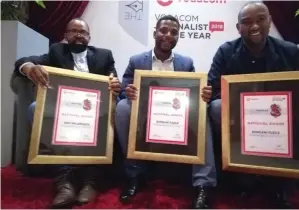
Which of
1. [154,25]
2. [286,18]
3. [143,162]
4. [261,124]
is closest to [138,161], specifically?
[143,162]

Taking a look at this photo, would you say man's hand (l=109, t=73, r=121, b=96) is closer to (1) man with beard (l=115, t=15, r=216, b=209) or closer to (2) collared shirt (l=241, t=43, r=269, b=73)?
(1) man with beard (l=115, t=15, r=216, b=209)

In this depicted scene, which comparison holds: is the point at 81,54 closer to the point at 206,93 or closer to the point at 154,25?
the point at 206,93

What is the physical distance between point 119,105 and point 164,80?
0.22 m

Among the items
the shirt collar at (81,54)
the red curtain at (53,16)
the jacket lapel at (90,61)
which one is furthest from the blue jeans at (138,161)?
the red curtain at (53,16)

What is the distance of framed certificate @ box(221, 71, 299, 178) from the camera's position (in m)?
1.09

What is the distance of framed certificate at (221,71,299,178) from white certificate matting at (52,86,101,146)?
1.74 feet

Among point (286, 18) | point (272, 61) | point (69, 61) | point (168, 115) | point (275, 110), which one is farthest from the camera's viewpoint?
point (286, 18)

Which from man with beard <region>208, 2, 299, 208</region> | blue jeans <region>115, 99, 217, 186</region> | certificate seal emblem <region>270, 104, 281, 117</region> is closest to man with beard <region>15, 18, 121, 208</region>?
blue jeans <region>115, 99, 217, 186</region>

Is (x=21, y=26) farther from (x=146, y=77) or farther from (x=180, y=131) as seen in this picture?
(x=180, y=131)

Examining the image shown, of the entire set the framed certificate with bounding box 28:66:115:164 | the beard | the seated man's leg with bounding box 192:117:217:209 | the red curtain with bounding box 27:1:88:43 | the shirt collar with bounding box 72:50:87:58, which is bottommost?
the seated man's leg with bounding box 192:117:217:209

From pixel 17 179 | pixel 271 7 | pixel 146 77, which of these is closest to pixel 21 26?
pixel 17 179

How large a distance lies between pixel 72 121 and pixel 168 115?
1.28ft

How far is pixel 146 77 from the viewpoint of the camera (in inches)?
50.6

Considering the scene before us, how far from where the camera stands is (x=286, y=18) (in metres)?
2.78
